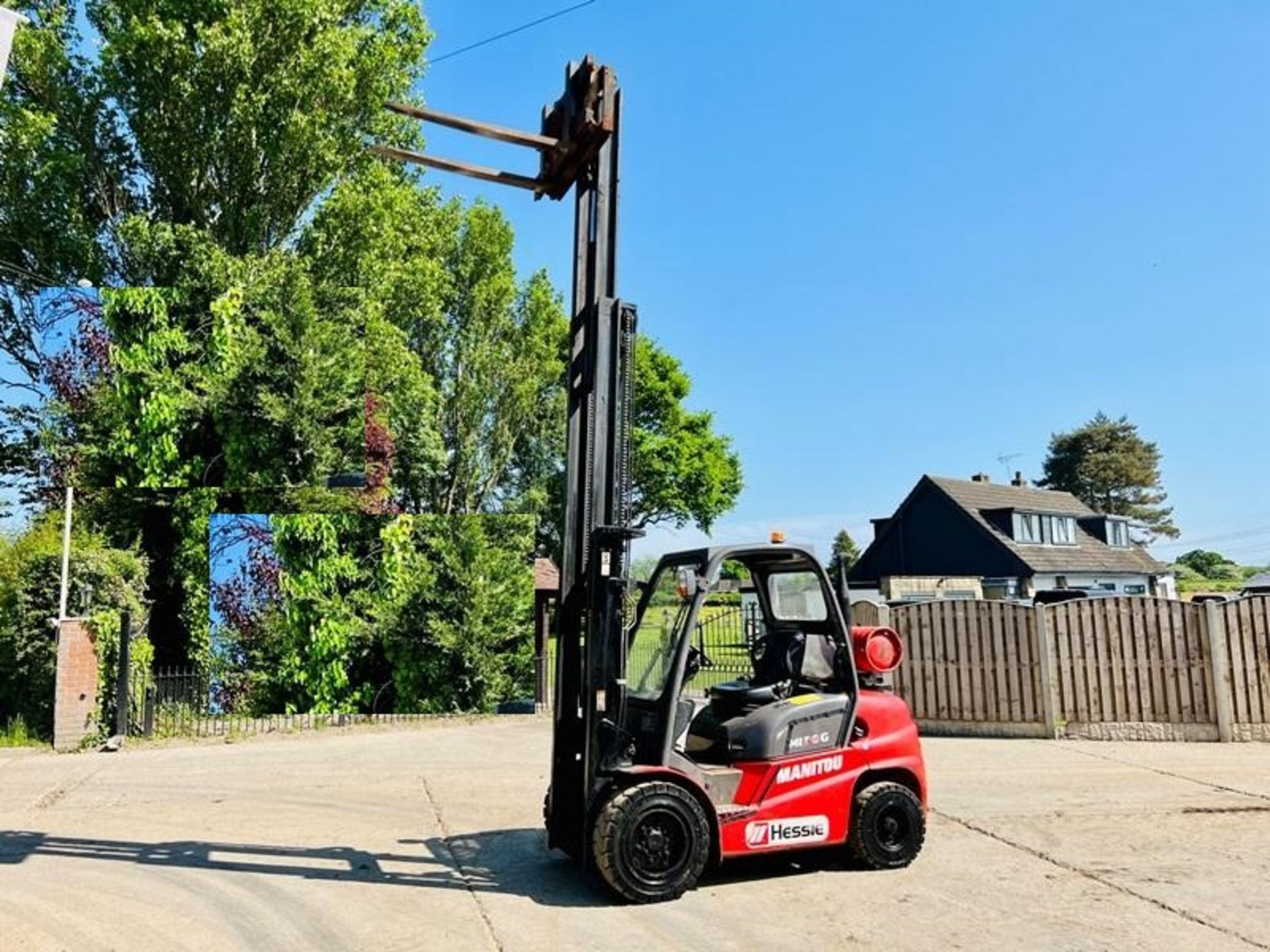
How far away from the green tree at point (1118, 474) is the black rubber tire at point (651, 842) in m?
75.5

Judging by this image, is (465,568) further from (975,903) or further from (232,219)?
(975,903)

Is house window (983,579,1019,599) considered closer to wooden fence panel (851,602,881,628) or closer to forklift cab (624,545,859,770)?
wooden fence panel (851,602,881,628)

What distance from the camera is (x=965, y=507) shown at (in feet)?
138

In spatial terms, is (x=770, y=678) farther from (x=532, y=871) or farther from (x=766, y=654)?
(x=532, y=871)

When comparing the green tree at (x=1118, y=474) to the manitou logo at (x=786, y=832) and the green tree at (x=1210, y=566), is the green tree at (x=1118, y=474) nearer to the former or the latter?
the green tree at (x=1210, y=566)

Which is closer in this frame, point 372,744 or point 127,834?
point 127,834

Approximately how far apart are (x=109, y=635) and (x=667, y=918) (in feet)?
34.9

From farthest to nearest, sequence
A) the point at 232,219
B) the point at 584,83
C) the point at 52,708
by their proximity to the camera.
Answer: the point at 232,219 → the point at 52,708 → the point at 584,83

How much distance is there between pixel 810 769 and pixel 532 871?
2031 mm

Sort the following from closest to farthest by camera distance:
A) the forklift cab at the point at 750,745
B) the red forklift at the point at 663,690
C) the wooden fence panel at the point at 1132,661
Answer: the forklift cab at the point at 750,745 → the red forklift at the point at 663,690 → the wooden fence panel at the point at 1132,661

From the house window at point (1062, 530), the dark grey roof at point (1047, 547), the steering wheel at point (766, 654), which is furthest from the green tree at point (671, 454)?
the steering wheel at point (766, 654)

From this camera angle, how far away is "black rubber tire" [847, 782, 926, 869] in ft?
20.2

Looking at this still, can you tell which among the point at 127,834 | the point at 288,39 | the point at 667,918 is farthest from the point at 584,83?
the point at 288,39

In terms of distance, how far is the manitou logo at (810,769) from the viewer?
592 centimetres
